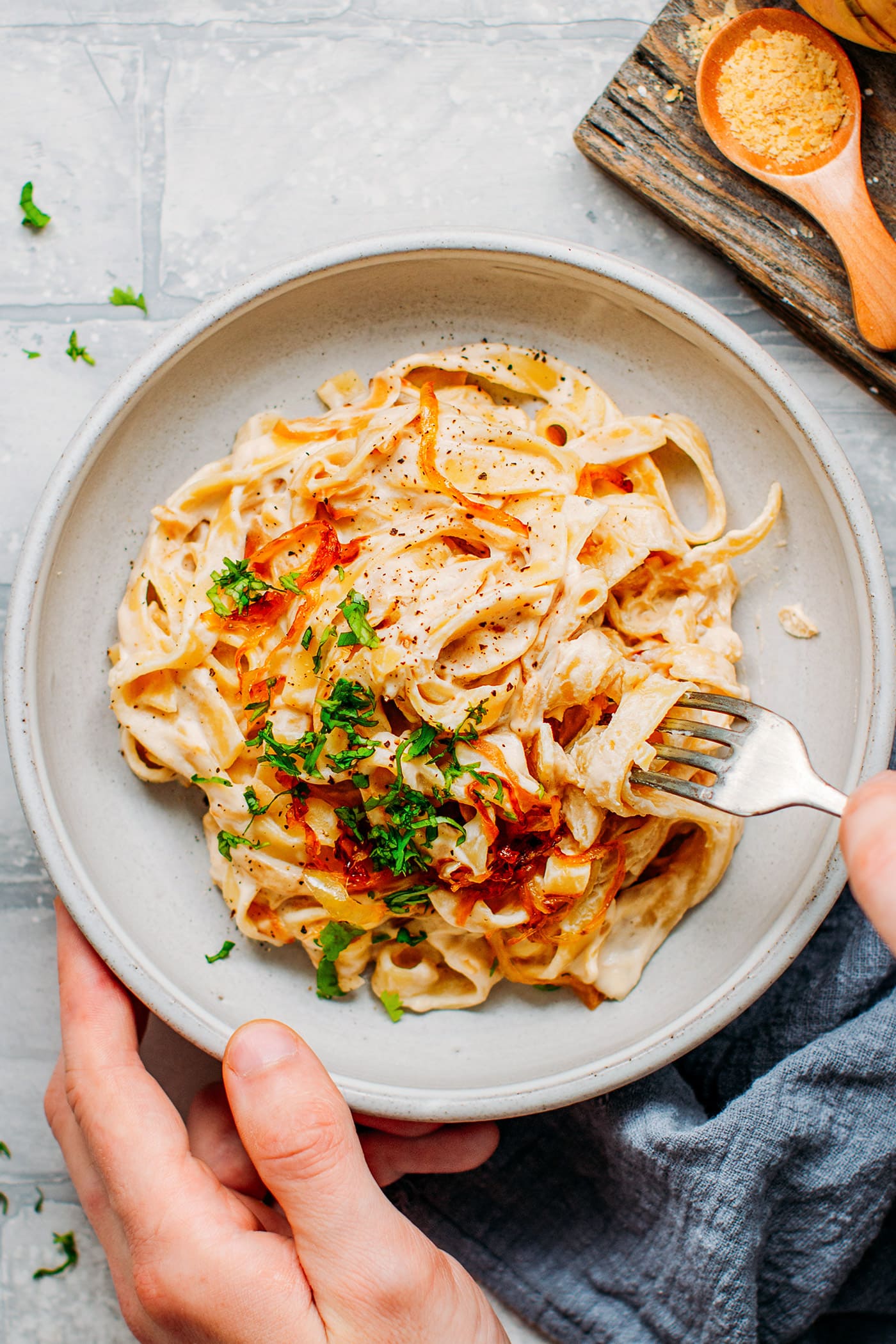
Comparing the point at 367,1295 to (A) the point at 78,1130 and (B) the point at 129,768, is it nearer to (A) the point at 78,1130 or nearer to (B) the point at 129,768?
(A) the point at 78,1130

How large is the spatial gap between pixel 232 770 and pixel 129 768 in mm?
383

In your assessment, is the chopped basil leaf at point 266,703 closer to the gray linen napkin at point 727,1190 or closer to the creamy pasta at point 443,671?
the creamy pasta at point 443,671

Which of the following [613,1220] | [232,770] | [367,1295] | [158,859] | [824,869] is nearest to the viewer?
[367,1295]

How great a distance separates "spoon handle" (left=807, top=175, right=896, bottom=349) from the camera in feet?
10.0

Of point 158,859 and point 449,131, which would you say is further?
point 449,131

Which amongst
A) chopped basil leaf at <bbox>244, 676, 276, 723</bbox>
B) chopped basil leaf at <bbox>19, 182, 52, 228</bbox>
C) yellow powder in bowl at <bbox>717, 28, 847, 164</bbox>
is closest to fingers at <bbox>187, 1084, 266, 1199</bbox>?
chopped basil leaf at <bbox>244, 676, 276, 723</bbox>

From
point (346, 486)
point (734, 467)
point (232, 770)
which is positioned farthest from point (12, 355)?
point (734, 467)

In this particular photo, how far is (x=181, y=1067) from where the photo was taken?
3.34 metres

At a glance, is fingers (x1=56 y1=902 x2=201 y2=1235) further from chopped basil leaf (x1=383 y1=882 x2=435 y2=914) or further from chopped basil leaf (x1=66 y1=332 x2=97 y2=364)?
chopped basil leaf (x1=66 y1=332 x2=97 y2=364)

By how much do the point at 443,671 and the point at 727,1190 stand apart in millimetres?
1778

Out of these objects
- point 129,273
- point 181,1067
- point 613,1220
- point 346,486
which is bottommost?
point 613,1220

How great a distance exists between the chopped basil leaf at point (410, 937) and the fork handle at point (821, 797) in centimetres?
113

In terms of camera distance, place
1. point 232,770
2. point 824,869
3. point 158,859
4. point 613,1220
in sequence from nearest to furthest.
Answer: point 824,869
point 232,770
point 158,859
point 613,1220

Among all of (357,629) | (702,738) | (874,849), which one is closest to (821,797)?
(702,738)
